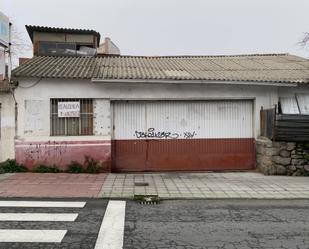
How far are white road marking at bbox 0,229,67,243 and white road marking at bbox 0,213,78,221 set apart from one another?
796 mm

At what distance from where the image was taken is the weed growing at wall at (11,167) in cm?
1330

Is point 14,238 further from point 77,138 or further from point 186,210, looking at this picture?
point 77,138

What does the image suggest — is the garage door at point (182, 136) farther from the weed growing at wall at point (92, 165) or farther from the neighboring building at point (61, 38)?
the neighboring building at point (61, 38)

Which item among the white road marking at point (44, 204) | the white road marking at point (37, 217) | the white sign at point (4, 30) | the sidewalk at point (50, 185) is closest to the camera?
the white road marking at point (37, 217)

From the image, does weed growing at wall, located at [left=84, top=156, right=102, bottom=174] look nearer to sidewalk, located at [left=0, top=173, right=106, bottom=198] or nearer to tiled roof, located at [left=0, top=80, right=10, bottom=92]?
sidewalk, located at [left=0, top=173, right=106, bottom=198]

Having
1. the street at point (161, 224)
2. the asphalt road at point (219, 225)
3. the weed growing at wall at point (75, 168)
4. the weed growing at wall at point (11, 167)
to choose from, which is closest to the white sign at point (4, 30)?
the weed growing at wall at point (11, 167)

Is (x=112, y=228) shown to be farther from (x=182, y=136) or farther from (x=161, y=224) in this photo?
(x=182, y=136)

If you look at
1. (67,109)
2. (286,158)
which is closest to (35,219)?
(67,109)

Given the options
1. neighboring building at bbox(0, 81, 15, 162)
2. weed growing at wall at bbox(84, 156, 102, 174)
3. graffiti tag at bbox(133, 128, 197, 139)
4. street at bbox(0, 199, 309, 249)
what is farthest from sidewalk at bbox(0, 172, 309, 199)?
graffiti tag at bbox(133, 128, 197, 139)

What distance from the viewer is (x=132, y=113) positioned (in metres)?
14.3

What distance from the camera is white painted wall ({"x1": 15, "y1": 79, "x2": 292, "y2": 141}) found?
536 inches

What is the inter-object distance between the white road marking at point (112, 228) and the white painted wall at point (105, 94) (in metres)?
5.23

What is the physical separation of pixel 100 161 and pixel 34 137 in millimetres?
2188

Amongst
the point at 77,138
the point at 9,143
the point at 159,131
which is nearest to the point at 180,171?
the point at 159,131
